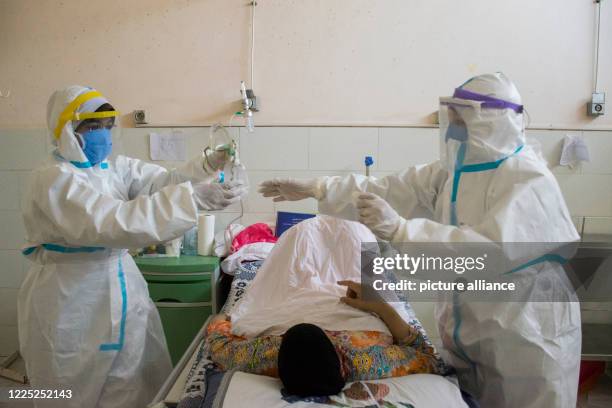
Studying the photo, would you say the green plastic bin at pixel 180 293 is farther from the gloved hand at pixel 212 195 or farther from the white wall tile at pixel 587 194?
the white wall tile at pixel 587 194

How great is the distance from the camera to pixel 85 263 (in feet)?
4.64

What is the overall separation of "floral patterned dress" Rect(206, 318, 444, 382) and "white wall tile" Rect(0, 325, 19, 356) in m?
2.34

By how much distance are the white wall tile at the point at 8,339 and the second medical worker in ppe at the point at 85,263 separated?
6.03ft

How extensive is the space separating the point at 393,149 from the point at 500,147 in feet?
4.87

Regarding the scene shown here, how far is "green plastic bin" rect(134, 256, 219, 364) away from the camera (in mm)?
2326

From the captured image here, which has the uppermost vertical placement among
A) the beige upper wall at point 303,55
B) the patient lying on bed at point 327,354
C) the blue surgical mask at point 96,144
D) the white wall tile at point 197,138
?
the beige upper wall at point 303,55

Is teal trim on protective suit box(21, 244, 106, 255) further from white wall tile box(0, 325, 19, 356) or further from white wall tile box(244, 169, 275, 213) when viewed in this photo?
white wall tile box(0, 325, 19, 356)

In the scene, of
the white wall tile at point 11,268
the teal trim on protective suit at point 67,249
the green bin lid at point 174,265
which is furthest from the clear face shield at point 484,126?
the white wall tile at point 11,268

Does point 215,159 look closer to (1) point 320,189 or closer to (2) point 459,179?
(1) point 320,189

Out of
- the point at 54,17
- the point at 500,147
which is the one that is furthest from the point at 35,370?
the point at 54,17

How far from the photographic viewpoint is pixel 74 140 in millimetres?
1354

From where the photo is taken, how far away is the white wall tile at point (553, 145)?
265cm

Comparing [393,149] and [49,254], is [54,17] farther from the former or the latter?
[393,149]

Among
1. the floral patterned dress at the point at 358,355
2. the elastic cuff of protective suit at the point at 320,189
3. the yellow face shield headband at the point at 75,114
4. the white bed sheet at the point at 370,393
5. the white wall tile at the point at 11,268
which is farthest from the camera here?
the white wall tile at the point at 11,268
